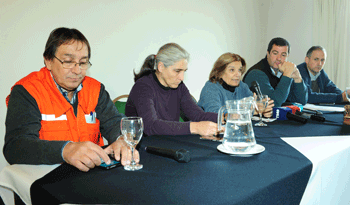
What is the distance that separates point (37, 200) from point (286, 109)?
1573 millimetres

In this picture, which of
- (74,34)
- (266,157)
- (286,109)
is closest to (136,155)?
(266,157)

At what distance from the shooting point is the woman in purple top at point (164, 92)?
5.21 ft

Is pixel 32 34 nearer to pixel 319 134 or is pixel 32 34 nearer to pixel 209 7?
pixel 319 134

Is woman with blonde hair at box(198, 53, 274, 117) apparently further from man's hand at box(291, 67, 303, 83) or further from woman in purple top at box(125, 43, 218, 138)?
man's hand at box(291, 67, 303, 83)

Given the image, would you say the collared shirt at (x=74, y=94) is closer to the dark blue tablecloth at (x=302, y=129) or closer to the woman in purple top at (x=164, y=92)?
the woman in purple top at (x=164, y=92)

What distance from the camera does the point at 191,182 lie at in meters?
0.74

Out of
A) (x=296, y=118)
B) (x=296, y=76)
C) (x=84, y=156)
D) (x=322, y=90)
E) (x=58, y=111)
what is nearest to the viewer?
(x=84, y=156)

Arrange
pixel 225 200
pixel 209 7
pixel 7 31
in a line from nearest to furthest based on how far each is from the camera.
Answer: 1. pixel 225 200
2. pixel 7 31
3. pixel 209 7

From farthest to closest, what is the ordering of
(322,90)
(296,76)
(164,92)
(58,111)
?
(322,90) < (296,76) < (164,92) < (58,111)

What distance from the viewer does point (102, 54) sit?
266 cm

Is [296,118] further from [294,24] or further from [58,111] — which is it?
[294,24]

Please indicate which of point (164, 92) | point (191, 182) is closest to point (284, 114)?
point (164, 92)

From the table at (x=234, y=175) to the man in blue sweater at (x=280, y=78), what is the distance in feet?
3.78

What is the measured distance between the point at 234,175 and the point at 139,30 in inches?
98.7
